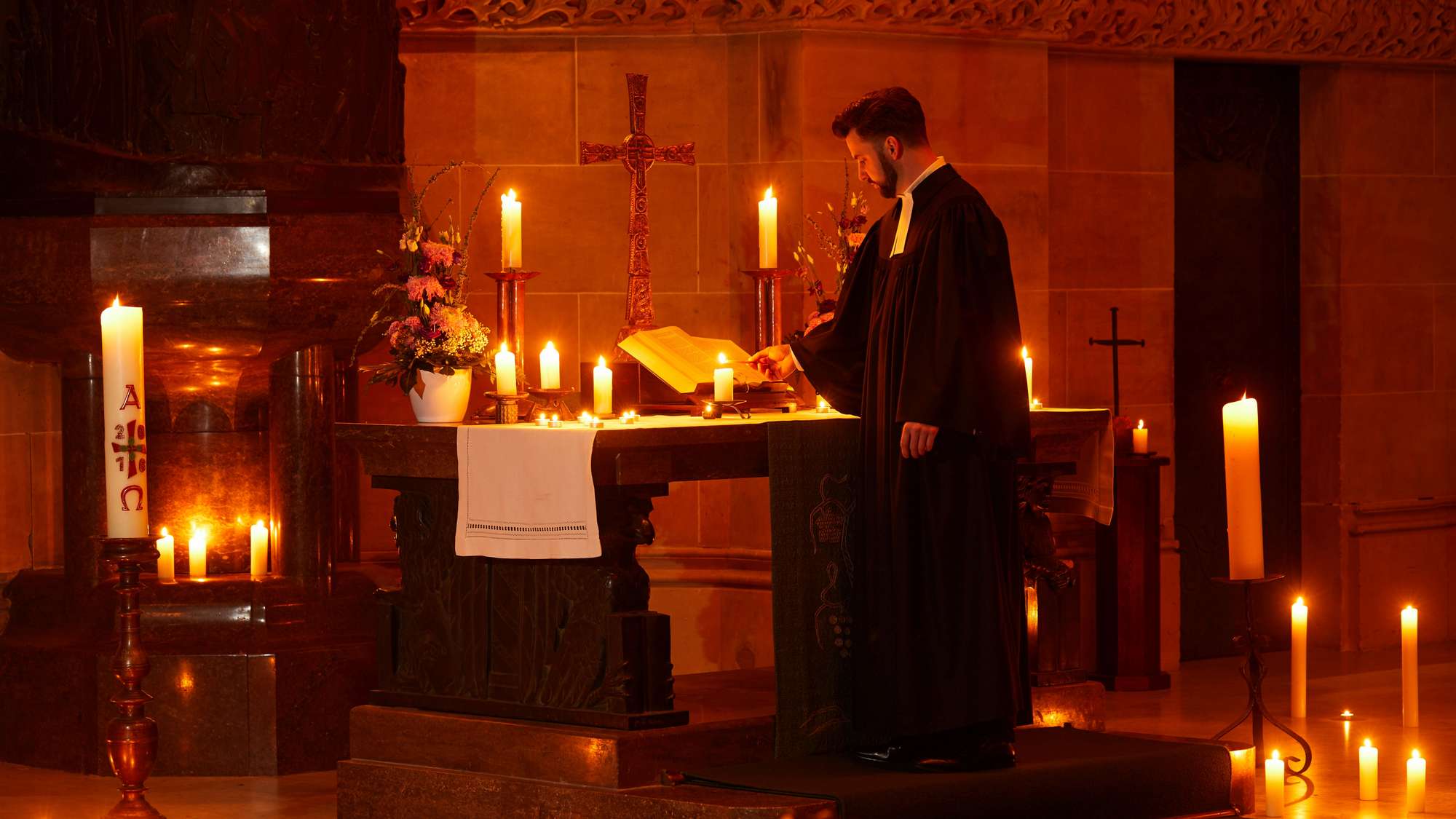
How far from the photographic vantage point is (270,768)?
24.0ft

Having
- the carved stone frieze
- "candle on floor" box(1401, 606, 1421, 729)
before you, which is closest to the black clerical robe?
"candle on floor" box(1401, 606, 1421, 729)

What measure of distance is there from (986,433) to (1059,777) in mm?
967

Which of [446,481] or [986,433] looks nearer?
[986,433]

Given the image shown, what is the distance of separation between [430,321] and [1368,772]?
3316mm

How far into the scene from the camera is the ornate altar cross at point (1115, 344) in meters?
9.29

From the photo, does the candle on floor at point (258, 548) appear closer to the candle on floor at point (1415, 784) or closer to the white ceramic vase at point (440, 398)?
the white ceramic vase at point (440, 398)

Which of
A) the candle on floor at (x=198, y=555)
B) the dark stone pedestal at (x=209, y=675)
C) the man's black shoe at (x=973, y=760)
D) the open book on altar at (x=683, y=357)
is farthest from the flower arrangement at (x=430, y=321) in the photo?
the man's black shoe at (x=973, y=760)

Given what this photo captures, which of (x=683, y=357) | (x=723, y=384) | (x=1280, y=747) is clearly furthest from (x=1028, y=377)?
(x=1280, y=747)

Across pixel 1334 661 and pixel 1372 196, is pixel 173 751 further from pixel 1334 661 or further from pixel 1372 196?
pixel 1372 196

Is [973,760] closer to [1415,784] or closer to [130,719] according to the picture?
[1415,784]

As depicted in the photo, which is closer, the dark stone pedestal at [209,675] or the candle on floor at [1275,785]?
the candle on floor at [1275,785]

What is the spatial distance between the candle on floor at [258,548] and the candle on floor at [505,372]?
1873 mm

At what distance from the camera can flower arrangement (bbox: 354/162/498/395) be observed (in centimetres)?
639

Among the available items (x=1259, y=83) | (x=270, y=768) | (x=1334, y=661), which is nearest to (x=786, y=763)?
(x=270, y=768)
